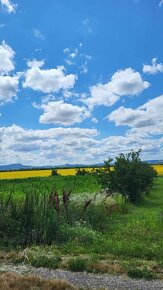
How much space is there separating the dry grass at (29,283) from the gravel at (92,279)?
523 mm

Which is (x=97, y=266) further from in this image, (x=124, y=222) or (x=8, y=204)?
(x=124, y=222)

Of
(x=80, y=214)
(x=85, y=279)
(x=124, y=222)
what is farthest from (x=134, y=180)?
(x=85, y=279)

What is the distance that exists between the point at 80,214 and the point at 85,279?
7.32 m

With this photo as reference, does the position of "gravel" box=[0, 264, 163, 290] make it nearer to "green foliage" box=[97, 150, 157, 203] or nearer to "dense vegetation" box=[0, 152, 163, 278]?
"dense vegetation" box=[0, 152, 163, 278]

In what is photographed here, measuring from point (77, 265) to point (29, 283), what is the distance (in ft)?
5.93

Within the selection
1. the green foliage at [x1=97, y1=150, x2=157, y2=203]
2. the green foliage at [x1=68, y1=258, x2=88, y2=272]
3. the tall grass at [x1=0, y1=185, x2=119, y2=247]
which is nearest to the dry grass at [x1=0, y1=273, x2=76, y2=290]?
the green foliage at [x1=68, y1=258, x2=88, y2=272]

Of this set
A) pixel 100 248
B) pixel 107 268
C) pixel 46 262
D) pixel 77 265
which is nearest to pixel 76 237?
pixel 100 248

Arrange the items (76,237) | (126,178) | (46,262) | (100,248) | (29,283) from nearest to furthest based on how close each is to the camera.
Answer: (29,283) → (46,262) → (100,248) → (76,237) → (126,178)

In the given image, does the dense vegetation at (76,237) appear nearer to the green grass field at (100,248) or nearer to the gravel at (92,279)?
the green grass field at (100,248)

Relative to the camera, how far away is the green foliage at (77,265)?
10.1 meters

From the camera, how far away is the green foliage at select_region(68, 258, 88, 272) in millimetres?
10078

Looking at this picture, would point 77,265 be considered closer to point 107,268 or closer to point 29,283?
point 107,268

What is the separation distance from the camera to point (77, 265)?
10.1m

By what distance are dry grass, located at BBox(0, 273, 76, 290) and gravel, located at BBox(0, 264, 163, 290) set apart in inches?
20.6
